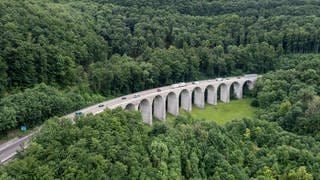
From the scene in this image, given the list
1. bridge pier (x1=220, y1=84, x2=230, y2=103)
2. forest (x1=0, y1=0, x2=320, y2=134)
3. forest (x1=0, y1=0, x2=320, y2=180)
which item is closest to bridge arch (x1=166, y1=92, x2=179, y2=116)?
forest (x1=0, y1=0, x2=320, y2=134)

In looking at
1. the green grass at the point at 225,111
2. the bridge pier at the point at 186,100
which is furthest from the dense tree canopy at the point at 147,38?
the green grass at the point at 225,111

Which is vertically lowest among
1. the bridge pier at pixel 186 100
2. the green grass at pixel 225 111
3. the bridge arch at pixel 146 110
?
the green grass at pixel 225 111

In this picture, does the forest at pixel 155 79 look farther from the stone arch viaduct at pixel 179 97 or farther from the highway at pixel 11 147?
the stone arch viaduct at pixel 179 97

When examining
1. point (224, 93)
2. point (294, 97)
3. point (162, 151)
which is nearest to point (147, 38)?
point (224, 93)

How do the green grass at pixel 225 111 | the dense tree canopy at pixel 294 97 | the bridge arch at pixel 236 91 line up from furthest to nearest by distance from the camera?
the bridge arch at pixel 236 91
the green grass at pixel 225 111
the dense tree canopy at pixel 294 97

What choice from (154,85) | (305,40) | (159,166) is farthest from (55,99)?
(305,40)

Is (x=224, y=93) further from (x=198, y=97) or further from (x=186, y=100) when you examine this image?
(x=186, y=100)

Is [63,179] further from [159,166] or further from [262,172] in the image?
[262,172]
